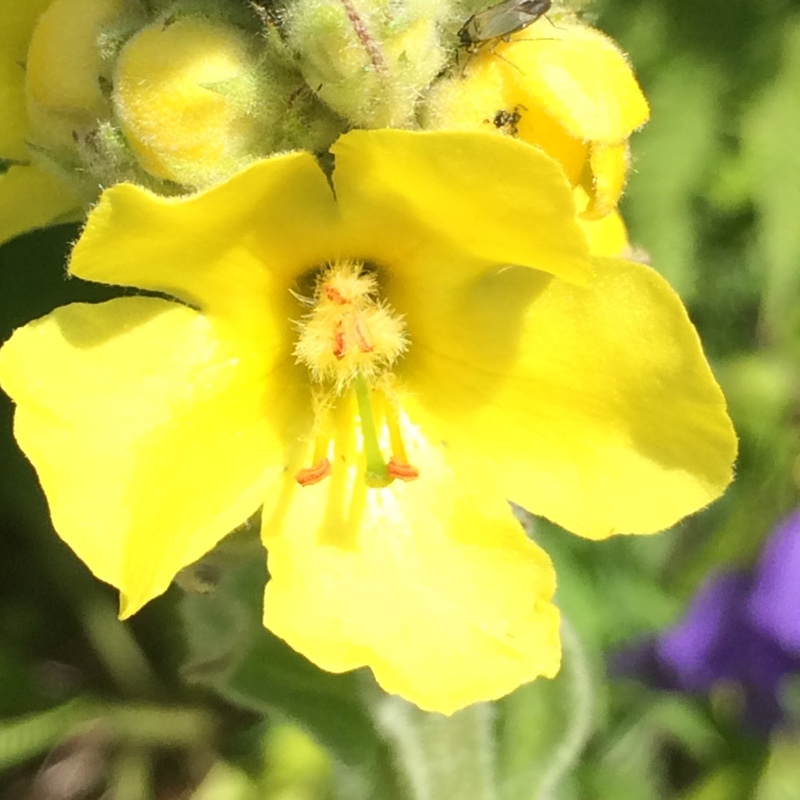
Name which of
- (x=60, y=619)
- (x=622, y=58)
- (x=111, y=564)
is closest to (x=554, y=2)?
(x=622, y=58)

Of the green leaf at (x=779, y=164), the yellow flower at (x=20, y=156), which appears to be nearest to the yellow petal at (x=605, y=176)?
the yellow flower at (x=20, y=156)

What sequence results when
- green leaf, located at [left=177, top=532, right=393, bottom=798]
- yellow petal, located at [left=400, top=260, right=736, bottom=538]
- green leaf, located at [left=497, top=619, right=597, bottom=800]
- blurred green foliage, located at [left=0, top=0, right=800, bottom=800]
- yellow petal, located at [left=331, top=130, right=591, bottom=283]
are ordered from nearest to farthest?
yellow petal, located at [left=331, top=130, right=591, bottom=283], yellow petal, located at [left=400, top=260, right=736, bottom=538], green leaf, located at [left=177, top=532, right=393, bottom=798], green leaf, located at [left=497, top=619, right=597, bottom=800], blurred green foliage, located at [left=0, top=0, right=800, bottom=800]

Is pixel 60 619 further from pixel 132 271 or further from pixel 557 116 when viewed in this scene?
pixel 557 116

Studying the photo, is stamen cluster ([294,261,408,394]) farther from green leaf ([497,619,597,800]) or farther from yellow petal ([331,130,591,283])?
green leaf ([497,619,597,800])

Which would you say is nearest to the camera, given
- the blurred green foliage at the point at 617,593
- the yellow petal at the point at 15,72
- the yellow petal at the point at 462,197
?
the yellow petal at the point at 462,197

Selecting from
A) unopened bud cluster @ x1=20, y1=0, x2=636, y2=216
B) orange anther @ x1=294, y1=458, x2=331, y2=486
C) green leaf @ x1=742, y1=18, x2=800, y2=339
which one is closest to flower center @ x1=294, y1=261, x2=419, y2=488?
orange anther @ x1=294, y1=458, x2=331, y2=486

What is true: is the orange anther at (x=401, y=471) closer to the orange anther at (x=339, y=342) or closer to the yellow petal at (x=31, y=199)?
the orange anther at (x=339, y=342)

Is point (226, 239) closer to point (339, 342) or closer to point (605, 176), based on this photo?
point (339, 342)
